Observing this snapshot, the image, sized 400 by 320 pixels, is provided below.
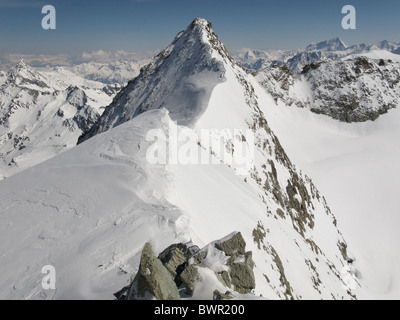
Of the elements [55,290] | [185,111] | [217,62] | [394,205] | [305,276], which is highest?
[217,62]

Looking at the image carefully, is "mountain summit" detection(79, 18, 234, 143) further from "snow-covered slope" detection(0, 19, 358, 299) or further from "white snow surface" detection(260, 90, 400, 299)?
"white snow surface" detection(260, 90, 400, 299)

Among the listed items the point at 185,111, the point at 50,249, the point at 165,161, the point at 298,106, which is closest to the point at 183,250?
the point at 50,249

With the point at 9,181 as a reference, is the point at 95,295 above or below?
below

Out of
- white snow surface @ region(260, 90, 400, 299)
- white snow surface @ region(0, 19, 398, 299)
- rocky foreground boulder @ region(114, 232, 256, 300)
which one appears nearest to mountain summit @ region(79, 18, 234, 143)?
white snow surface @ region(0, 19, 398, 299)

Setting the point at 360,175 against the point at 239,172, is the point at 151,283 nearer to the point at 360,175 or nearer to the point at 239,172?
the point at 239,172

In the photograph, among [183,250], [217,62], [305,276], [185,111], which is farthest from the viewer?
[217,62]

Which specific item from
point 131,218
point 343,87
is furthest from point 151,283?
point 343,87

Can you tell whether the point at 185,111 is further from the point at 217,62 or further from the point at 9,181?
the point at 9,181
